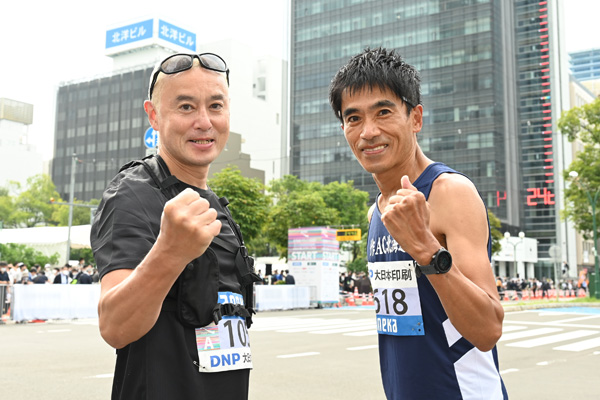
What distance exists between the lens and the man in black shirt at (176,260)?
1588 millimetres

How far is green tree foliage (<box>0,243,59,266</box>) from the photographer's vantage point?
116 feet

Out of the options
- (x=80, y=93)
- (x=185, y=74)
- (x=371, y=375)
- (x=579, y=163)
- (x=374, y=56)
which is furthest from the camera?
(x=80, y=93)

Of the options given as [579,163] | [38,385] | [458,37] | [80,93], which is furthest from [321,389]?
[80,93]

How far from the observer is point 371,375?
865 centimetres

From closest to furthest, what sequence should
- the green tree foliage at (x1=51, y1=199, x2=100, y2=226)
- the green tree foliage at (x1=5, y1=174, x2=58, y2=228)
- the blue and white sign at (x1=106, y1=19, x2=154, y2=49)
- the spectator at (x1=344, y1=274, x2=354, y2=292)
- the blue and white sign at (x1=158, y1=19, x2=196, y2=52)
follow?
the spectator at (x1=344, y1=274, x2=354, y2=292) < the green tree foliage at (x1=5, y1=174, x2=58, y2=228) < the green tree foliage at (x1=51, y1=199, x2=100, y2=226) < the blue and white sign at (x1=106, y1=19, x2=154, y2=49) < the blue and white sign at (x1=158, y1=19, x2=196, y2=52)

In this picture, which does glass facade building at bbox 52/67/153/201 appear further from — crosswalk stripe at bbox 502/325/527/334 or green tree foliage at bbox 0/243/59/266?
crosswalk stripe at bbox 502/325/527/334

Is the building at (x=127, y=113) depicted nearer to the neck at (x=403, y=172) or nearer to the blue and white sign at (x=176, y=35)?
the blue and white sign at (x=176, y=35)

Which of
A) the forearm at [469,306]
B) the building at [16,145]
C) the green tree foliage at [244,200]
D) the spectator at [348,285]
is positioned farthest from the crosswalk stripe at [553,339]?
the building at [16,145]

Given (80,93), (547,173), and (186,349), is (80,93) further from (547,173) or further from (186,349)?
(186,349)

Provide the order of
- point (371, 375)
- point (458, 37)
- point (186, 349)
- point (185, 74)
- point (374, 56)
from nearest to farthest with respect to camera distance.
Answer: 1. point (186, 349)
2. point (185, 74)
3. point (374, 56)
4. point (371, 375)
5. point (458, 37)

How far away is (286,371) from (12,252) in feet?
105

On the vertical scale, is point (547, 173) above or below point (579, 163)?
above

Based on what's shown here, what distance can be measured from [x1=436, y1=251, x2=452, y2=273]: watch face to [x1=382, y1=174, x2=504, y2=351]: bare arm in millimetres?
30

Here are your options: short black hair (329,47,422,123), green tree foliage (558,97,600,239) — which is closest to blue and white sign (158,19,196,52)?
green tree foliage (558,97,600,239)
